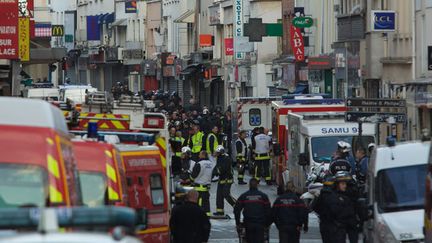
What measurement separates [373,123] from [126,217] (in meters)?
27.1

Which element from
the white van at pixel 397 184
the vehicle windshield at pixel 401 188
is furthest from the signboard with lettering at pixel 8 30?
the vehicle windshield at pixel 401 188

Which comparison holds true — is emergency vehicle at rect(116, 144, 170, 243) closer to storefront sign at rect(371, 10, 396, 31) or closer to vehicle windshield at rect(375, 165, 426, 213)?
vehicle windshield at rect(375, 165, 426, 213)

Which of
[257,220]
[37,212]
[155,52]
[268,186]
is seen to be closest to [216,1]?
[155,52]

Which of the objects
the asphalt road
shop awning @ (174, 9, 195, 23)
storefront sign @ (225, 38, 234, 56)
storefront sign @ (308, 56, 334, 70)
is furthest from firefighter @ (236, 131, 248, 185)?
shop awning @ (174, 9, 195, 23)

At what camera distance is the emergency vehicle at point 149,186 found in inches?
824

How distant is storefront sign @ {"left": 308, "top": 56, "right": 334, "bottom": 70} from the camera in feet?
189

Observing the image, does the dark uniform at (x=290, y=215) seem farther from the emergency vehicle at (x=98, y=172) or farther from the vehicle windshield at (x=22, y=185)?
the vehicle windshield at (x=22, y=185)

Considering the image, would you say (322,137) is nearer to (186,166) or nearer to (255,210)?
(186,166)

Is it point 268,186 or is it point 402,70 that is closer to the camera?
point 268,186

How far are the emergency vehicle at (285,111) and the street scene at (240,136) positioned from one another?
74 mm

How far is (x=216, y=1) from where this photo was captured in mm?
82812

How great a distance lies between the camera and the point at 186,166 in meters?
35.5

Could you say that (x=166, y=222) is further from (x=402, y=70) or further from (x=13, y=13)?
(x=402, y=70)

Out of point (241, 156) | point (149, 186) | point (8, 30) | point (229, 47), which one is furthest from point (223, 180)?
point (229, 47)
